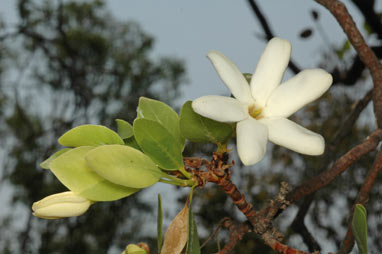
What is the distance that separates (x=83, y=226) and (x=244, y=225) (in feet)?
15.4

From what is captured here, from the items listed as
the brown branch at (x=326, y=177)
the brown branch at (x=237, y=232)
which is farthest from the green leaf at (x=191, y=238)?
the brown branch at (x=326, y=177)

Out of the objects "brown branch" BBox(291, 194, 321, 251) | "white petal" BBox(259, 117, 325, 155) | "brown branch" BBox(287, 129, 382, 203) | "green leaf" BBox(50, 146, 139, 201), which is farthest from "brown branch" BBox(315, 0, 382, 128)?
"green leaf" BBox(50, 146, 139, 201)

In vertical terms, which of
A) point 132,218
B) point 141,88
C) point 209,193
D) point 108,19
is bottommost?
point 132,218

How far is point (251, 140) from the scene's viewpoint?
0.36m

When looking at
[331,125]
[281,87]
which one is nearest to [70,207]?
[281,87]

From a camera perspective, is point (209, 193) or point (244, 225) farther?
point (209, 193)

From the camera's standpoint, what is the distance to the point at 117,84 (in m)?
6.40

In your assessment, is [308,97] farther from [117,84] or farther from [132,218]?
[117,84]

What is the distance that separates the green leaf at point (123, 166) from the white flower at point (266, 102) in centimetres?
7

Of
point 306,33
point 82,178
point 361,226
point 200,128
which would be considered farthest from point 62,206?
point 306,33

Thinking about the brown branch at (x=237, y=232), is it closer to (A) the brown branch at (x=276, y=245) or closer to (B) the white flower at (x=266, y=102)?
(A) the brown branch at (x=276, y=245)

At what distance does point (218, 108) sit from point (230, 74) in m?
0.04

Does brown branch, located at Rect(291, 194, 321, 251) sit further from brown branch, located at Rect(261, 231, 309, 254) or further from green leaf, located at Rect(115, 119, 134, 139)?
green leaf, located at Rect(115, 119, 134, 139)

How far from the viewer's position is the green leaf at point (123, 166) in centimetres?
35
